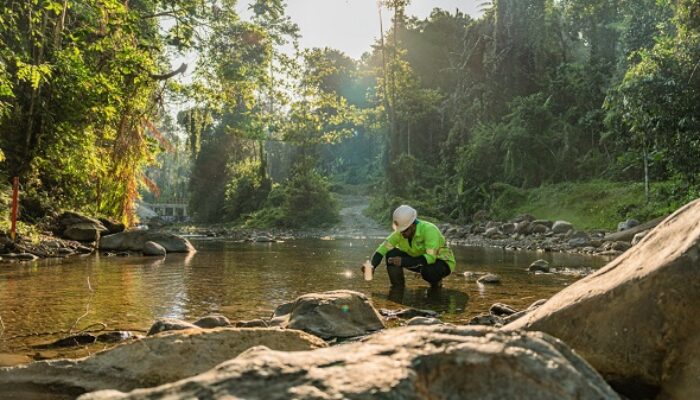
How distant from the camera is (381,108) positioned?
3991cm

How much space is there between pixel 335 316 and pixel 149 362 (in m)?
1.95

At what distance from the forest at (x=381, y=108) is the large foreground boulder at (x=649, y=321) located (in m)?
6.80

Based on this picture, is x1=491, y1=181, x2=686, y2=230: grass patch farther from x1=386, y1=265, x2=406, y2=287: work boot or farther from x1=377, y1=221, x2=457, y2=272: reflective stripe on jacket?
x1=386, y1=265, x2=406, y2=287: work boot

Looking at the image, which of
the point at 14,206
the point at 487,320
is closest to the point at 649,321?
the point at 487,320

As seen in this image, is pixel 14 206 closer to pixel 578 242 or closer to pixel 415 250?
pixel 415 250

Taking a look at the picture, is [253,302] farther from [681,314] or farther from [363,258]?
[363,258]

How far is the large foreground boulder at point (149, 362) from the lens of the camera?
2.79 m

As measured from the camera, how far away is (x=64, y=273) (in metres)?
8.83

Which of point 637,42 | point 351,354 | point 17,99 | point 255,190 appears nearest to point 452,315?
point 351,354

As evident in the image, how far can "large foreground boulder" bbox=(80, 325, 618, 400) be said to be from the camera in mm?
1629

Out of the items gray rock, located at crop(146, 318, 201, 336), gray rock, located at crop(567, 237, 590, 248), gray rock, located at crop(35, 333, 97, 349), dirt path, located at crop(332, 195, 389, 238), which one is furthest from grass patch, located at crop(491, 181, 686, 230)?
gray rock, located at crop(35, 333, 97, 349)

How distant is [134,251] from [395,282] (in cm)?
882

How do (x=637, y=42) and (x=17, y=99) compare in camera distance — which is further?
(x=637, y=42)

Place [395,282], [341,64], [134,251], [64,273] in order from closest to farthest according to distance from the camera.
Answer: [395,282] → [64,273] → [134,251] → [341,64]
